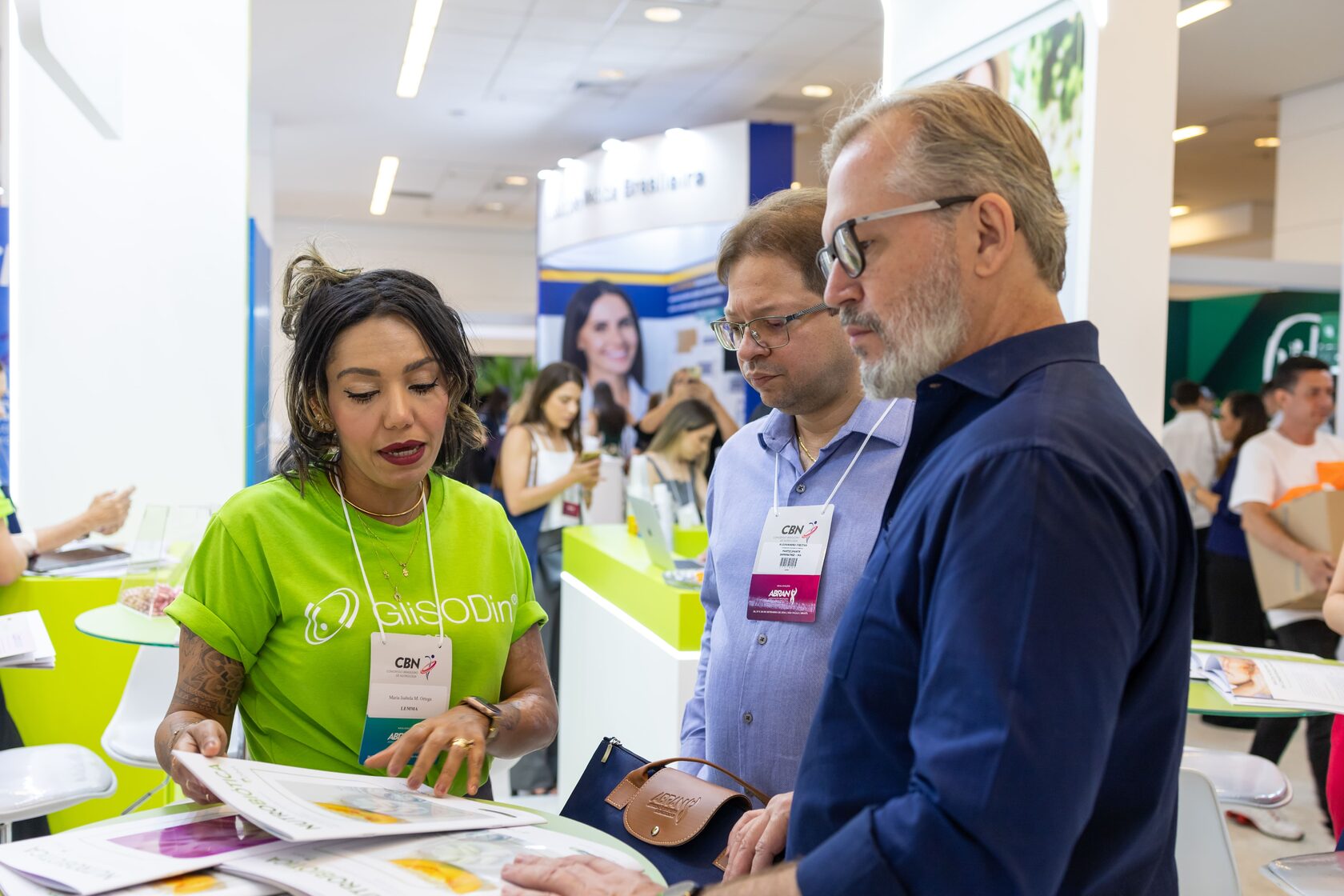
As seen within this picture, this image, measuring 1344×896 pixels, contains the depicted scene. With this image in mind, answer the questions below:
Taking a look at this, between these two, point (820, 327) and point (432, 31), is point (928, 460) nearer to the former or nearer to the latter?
point (820, 327)

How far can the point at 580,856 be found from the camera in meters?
1.09

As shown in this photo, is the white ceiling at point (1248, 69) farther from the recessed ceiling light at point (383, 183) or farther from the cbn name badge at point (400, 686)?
the recessed ceiling light at point (383, 183)

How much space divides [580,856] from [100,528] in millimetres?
3635

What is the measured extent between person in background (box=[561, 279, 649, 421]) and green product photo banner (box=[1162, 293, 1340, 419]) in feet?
14.0

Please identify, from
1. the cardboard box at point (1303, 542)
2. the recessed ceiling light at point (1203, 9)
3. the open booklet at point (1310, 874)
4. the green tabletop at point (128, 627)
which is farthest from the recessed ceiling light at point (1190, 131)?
the green tabletop at point (128, 627)

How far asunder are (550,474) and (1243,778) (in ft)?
10.4

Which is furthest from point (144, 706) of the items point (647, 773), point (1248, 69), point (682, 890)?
point (1248, 69)

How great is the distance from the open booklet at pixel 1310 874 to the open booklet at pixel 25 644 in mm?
2598

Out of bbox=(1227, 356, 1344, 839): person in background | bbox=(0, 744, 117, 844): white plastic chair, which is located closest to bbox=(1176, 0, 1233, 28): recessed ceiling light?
bbox=(1227, 356, 1344, 839): person in background

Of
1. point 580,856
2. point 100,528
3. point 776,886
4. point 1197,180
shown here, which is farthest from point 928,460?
point 1197,180

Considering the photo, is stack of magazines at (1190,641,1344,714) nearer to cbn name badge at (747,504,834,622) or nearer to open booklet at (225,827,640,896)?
cbn name badge at (747,504,834,622)

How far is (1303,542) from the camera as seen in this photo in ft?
13.3

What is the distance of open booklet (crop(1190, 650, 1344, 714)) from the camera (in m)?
2.32

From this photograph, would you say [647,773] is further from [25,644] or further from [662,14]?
[662,14]
